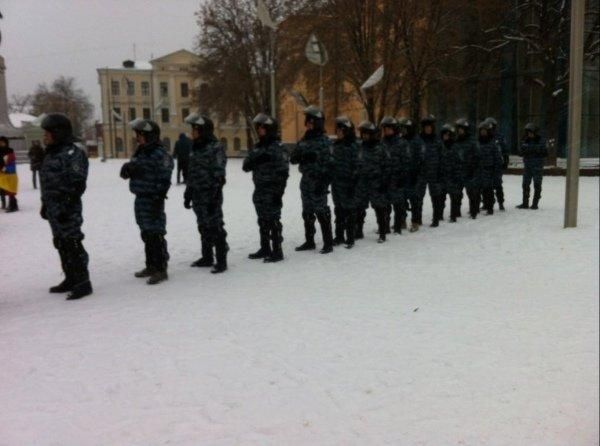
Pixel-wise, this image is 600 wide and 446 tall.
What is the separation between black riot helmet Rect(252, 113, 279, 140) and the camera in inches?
316

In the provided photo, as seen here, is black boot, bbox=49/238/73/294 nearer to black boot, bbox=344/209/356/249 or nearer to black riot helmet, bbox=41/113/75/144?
black riot helmet, bbox=41/113/75/144

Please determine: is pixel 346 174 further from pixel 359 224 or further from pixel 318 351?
pixel 318 351

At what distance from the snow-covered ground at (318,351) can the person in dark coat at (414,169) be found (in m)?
2.31

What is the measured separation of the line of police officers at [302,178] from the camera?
6.58 meters

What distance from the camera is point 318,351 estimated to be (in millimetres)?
4703

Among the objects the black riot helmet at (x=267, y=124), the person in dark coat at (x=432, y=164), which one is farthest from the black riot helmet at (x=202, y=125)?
the person in dark coat at (x=432, y=164)

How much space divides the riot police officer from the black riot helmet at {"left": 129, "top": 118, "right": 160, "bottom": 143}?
4191 mm

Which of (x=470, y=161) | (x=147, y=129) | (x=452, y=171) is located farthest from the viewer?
(x=470, y=161)

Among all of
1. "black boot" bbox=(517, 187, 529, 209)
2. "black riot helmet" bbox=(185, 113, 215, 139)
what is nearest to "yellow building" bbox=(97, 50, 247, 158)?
"black boot" bbox=(517, 187, 529, 209)

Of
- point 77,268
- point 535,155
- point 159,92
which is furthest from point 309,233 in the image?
point 159,92

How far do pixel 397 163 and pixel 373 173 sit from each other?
71 cm

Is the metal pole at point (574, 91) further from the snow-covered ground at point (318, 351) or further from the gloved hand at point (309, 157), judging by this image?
the gloved hand at point (309, 157)

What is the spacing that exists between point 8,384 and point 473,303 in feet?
13.6

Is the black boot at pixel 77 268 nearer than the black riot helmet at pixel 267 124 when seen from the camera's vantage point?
Yes
